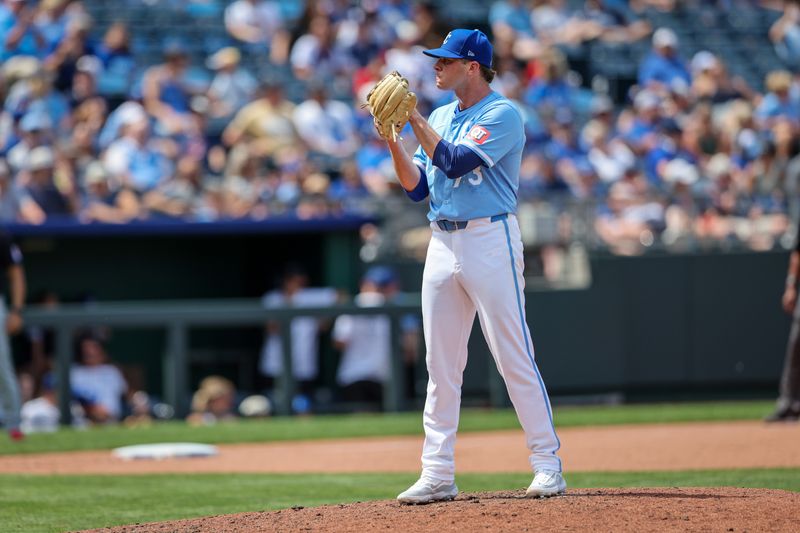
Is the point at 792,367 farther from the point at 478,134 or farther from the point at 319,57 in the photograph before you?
the point at 319,57

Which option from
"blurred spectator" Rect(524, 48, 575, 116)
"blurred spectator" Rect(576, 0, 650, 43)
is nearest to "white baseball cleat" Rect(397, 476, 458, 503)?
"blurred spectator" Rect(524, 48, 575, 116)

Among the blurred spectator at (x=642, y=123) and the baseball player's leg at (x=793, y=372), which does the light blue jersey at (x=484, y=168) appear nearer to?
the baseball player's leg at (x=793, y=372)

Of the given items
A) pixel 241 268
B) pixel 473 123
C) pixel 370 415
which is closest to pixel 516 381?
pixel 473 123

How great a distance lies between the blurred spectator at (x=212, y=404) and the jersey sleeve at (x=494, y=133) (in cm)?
728

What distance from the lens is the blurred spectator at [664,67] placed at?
17172mm

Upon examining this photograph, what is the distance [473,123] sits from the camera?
18.4ft

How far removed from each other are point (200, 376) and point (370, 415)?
6.95ft

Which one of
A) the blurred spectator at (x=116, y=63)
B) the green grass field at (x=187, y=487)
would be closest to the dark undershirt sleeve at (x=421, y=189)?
the green grass field at (x=187, y=487)

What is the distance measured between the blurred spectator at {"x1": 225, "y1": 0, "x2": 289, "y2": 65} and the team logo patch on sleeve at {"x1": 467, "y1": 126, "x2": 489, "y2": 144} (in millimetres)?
10965

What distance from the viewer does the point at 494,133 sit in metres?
5.50

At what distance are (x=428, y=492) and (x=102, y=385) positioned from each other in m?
7.27

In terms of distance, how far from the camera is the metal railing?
12023mm

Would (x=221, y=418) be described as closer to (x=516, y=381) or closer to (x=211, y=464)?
(x=211, y=464)

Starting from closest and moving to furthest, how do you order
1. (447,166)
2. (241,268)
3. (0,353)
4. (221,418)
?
(447,166) < (0,353) < (221,418) < (241,268)
